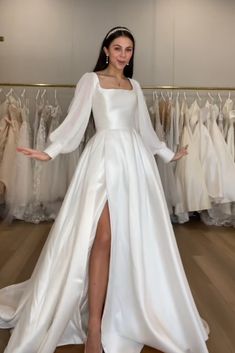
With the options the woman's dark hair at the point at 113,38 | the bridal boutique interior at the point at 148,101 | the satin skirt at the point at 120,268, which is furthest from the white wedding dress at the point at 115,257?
the bridal boutique interior at the point at 148,101

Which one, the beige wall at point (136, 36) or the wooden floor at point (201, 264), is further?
the beige wall at point (136, 36)

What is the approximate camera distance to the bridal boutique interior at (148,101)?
393 cm

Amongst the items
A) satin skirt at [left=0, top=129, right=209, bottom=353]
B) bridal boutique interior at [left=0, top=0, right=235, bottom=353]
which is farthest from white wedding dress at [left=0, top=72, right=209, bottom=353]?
bridal boutique interior at [left=0, top=0, right=235, bottom=353]

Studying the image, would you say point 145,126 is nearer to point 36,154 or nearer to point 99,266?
point 36,154

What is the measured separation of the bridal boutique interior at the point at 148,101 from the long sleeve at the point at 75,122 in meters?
1.45

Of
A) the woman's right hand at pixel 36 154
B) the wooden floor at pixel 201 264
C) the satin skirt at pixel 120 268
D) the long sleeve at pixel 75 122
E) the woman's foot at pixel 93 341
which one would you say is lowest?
the wooden floor at pixel 201 264

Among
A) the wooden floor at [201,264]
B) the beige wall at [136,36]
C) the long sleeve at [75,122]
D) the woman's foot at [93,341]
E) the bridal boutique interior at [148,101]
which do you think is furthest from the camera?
the beige wall at [136,36]

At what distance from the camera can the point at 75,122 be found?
1760 millimetres

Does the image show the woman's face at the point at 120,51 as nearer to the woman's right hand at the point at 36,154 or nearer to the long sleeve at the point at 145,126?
the long sleeve at the point at 145,126

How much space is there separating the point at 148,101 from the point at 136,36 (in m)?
0.82

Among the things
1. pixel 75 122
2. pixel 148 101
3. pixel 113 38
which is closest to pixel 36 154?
pixel 75 122

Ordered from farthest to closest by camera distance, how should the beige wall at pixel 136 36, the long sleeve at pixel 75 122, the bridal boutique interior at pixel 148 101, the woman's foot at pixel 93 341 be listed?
1. the beige wall at pixel 136 36
2. the bridal boutique interior at pixel 148 101
3. the long sleeve at pixel 75 122
4. the woman's foot at pixel 93 341

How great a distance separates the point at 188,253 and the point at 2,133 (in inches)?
93.1

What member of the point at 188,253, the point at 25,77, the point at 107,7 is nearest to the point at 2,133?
the point at 25,77
